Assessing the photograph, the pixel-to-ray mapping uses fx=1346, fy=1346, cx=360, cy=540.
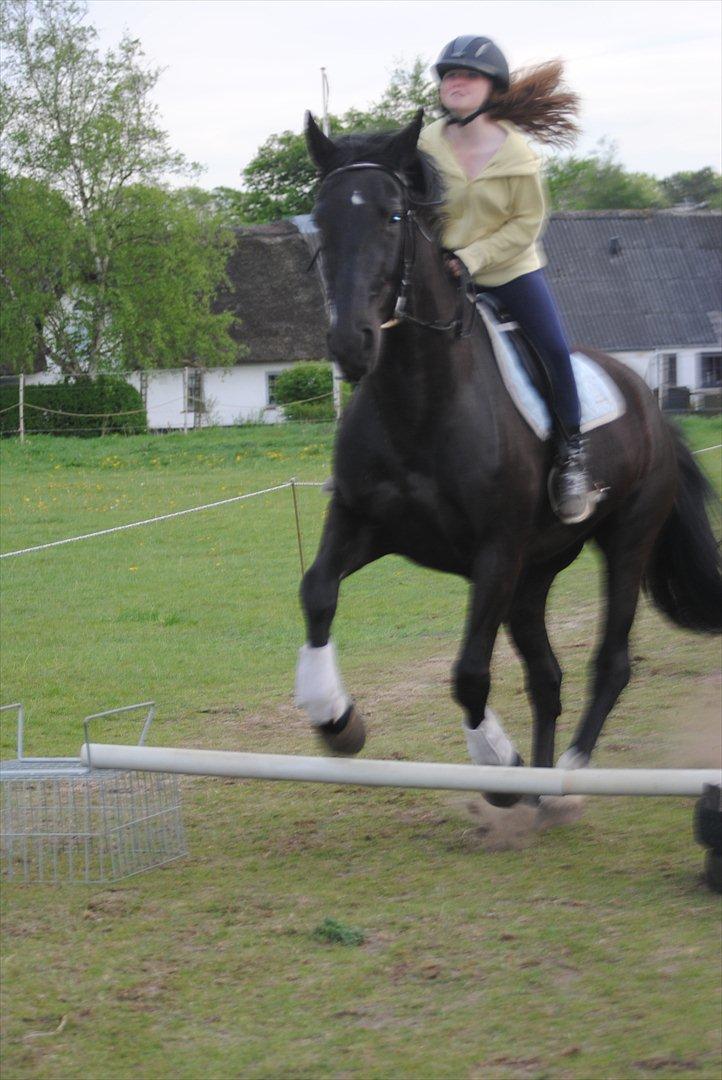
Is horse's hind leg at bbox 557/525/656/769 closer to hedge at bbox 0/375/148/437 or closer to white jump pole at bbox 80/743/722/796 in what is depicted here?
white jump pole at bbox 80/743/722/796

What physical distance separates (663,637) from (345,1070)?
6.87 metres

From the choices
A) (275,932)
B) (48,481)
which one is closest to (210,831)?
(275,932)

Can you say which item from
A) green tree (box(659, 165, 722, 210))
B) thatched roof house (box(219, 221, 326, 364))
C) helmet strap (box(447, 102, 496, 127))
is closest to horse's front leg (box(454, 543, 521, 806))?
helmet strap (box(447, 102, 496, 127))

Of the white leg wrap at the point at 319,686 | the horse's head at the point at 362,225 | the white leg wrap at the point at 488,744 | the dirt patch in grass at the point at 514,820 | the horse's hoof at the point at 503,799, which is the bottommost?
the dirt patch in grass at the point at 514,820

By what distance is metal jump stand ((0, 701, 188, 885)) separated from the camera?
17.4 feet

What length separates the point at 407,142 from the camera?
4535 millimetres

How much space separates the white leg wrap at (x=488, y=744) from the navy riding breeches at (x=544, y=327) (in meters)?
1.22

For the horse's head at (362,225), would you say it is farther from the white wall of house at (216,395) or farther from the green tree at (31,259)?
the green tree at (31,259)

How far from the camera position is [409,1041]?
3.65m

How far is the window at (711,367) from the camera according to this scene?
49406 mm

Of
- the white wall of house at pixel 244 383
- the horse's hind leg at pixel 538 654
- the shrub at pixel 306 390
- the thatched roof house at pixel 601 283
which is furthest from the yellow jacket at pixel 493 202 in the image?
the thatched roof house at pixel 601 283

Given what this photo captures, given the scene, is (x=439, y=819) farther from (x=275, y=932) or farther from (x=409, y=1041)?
(x=409, y=1041)

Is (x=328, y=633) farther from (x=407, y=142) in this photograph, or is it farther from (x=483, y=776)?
(x=407, y=142)

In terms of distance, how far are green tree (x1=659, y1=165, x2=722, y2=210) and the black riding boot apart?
91422 millimetres
